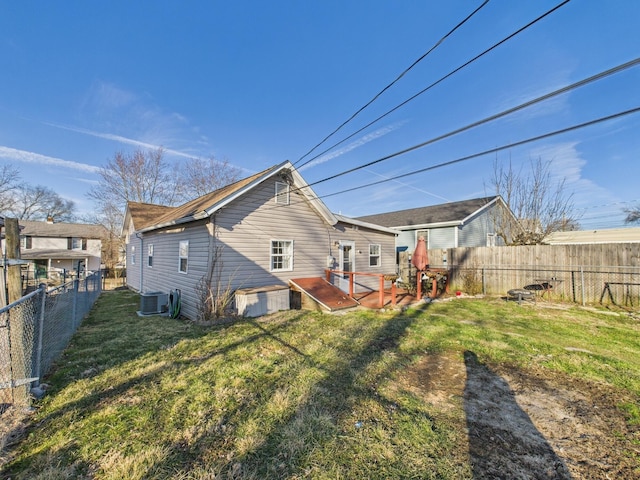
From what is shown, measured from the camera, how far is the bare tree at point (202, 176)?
29.1 meters

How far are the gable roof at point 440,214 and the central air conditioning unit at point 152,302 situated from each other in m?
14.7

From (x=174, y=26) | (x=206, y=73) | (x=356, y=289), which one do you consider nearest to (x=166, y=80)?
(x=206, y=73)

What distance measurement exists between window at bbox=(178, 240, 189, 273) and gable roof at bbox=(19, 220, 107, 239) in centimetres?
2987

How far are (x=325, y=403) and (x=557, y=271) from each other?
11656 millimetres

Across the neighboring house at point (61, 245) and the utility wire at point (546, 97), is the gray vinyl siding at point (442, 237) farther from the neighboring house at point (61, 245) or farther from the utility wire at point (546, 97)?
the neighboring house at point (61, 245)

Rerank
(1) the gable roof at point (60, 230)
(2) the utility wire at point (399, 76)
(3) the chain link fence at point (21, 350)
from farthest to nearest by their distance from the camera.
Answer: (1) the gable roof at point (60, 230) < (2) the utility wire at point (399, 76) < (3) the chain link fence at point (21, 350)

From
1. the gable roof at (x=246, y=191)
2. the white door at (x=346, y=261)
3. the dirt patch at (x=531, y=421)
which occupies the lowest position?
the dirt patch at (x=531, y=421)

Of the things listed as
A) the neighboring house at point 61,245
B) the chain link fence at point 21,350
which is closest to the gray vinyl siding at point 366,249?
the chain link fence at point 21,350

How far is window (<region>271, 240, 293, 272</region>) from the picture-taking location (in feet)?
32.1

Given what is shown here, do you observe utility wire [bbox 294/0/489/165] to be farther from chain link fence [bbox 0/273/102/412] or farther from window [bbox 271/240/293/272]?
chain link fence [bbox 0/273/102/412]

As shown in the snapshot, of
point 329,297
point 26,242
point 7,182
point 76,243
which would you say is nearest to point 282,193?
point 329,297

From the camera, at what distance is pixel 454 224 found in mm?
16297

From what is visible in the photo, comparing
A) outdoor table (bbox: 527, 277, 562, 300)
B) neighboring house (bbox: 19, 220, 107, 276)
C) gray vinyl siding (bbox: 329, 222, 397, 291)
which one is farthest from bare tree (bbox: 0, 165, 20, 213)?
outdoor table (bbox: 527, 277, 562, 300)

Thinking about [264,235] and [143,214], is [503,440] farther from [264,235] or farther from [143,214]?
[143,214]
